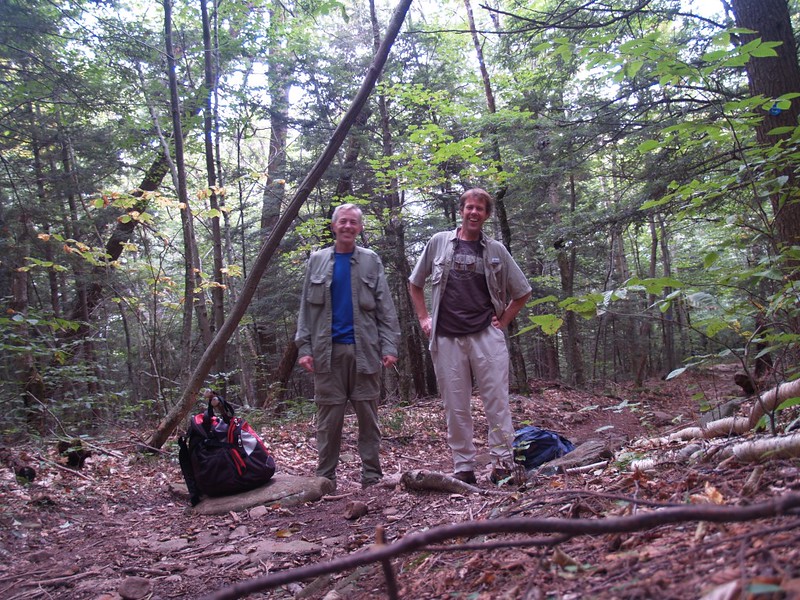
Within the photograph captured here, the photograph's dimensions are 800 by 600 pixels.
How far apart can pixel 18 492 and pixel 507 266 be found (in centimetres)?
470

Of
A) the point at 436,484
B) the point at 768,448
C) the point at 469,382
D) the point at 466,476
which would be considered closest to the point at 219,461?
the point at 436,484

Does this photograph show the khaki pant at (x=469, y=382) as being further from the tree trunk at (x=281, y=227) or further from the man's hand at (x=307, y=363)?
the tree trunk at (x=281, y=227)

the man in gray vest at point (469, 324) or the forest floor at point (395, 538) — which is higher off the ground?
the man in gray vest at point (469, 324)

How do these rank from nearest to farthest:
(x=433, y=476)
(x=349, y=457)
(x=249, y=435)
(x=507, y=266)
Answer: (x=433, y=476) → (x=507, y=266) → (x=249, y=435) → (x=349, y=457)

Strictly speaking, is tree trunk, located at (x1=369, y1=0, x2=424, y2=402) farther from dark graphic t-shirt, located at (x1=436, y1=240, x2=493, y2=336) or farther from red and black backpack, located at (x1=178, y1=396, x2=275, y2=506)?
dark graphic t-shirt, located at (x1=436, y1=240, x2=493, y2=336)

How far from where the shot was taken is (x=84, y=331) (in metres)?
11.5

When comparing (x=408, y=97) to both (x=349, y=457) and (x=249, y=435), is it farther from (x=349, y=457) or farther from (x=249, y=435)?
(x=249, y=435)

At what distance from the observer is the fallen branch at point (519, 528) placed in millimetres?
1013

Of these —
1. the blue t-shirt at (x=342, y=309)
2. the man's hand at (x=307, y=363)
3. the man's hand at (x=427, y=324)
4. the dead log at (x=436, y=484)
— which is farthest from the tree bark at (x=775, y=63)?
the man's hand at (x=307, y=363)

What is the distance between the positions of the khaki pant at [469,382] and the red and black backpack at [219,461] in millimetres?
1844

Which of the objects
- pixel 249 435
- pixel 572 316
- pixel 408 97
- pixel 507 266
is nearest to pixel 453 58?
pixel 408 97

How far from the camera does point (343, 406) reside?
4715 mm

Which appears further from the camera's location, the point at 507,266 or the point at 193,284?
the point at 193,284

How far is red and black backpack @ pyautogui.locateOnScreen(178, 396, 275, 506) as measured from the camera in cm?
472
